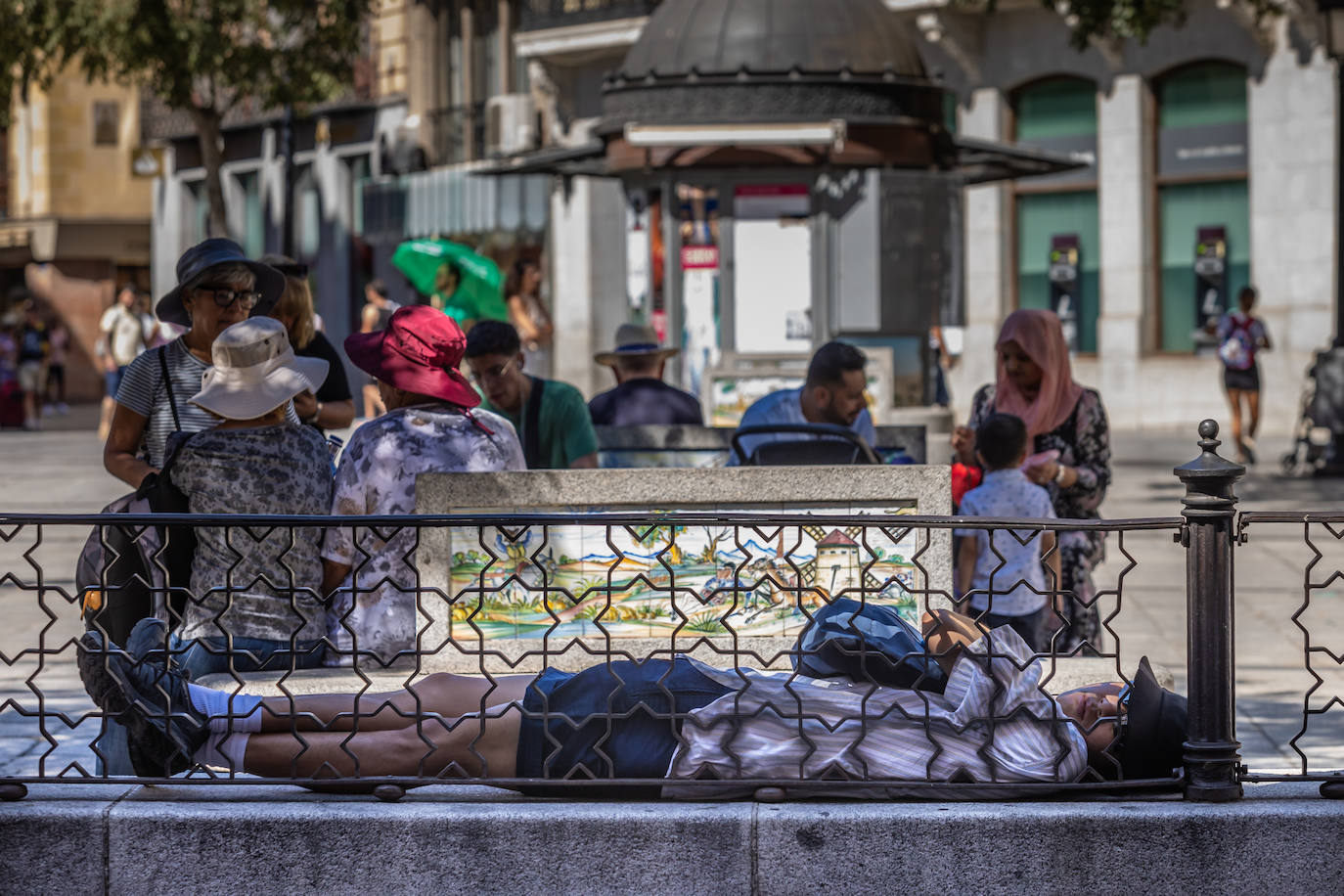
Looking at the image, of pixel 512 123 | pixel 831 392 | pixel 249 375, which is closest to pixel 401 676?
pixel 249 375

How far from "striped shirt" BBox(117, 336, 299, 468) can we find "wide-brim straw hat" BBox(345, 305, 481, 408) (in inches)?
25.1

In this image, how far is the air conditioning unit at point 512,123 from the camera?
99.2 feet

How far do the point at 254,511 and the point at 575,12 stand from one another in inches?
944

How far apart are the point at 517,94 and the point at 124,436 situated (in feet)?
82.1

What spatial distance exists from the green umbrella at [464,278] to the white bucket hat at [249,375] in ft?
34.4

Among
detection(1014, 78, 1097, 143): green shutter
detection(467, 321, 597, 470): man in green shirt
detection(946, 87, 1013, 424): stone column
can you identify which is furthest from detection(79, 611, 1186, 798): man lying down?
detection(1014, 78, 1097, 143): green shutter

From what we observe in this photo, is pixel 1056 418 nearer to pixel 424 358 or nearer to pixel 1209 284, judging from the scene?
pixel 424 358

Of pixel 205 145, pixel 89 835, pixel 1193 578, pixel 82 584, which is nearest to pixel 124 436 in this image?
pixel 82 584

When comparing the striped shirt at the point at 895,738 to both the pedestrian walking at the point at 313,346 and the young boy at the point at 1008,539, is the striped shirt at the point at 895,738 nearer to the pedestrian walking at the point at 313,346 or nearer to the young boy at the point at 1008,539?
the young boy at the point at 1008,539

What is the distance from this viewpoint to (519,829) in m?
4.67

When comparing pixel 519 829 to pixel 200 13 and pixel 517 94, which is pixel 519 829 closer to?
pixel 200 13

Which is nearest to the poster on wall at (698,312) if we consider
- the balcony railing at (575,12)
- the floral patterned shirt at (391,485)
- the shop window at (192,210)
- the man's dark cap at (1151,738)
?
the floral patterned shirt at (391,485)

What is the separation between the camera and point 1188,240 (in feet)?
82.5

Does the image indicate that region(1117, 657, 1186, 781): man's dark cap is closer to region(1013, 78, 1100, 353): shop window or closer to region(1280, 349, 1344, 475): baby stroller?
region(1280, 349, 1344, 475): baby stroller
